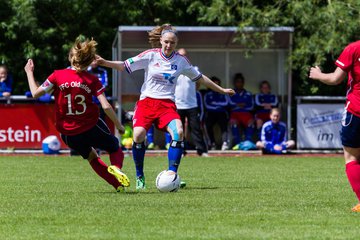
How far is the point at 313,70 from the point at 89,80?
2.65 m

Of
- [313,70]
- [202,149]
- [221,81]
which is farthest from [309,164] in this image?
[313,70]

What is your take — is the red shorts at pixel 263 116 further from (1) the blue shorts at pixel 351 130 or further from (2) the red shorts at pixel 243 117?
(1) the blue shorts at pixel 351 130

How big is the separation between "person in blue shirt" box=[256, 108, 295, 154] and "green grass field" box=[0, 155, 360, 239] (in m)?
5.60

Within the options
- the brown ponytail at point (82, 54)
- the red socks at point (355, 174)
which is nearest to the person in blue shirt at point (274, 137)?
the brown ponytail at point (82, 54)

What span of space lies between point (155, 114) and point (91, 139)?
3.20 feet

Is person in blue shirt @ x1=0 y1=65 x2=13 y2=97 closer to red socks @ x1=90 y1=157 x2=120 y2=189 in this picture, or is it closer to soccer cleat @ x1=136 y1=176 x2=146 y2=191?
soccer cleat @ x1=136 y1=176 x2=146 y2=191

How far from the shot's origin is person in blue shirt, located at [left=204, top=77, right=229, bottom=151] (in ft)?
69.7

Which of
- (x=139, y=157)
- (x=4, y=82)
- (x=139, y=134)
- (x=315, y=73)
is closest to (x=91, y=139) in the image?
(x=139, y=134)

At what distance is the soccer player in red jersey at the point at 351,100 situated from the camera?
27.1 feet

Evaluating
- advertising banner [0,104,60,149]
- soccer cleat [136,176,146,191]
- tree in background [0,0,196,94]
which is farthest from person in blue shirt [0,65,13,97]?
soccer cleat [136,176,146,191]

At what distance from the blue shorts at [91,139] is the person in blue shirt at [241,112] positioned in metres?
11.1

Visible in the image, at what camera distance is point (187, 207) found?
28.8 ft

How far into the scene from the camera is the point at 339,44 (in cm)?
2072

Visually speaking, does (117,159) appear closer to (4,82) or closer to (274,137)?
(274,137)
